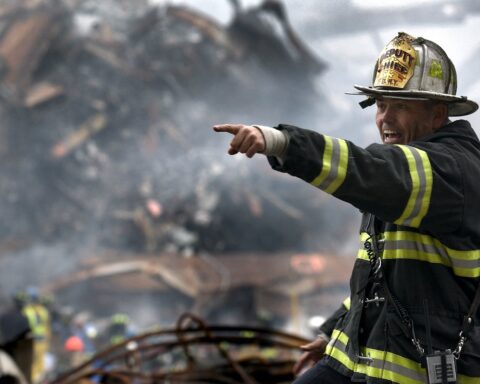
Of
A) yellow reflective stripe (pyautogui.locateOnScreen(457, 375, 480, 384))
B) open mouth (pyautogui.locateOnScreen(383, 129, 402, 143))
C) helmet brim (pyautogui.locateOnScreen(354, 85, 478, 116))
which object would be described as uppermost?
helmet brim (pyautogui.locateOnScreen(354, 85, 478, 116))

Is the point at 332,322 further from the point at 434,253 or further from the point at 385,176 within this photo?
the point at 385,176

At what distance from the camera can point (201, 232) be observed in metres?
13.0

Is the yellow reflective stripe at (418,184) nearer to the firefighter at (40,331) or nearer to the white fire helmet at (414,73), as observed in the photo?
the white fire helmet at (414,73)

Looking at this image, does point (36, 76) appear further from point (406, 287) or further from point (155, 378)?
point (406, 287)

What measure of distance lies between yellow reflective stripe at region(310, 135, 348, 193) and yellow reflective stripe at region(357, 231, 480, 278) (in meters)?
0.31

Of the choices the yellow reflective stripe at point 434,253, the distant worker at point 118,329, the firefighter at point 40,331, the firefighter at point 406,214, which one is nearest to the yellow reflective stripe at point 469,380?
the firefighter at point 406,214

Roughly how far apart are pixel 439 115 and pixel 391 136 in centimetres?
13

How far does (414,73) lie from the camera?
176cm

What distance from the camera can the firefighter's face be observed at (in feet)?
5.81

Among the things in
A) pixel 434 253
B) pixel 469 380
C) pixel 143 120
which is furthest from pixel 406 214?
pixel 143 120

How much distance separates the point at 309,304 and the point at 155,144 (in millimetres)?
4362

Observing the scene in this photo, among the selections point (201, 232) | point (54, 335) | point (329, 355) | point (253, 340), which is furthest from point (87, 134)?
point (329, 355)

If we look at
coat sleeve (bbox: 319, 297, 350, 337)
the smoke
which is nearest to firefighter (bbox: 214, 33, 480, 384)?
coat sleeve (bbox: 319, 297, 350, 337)

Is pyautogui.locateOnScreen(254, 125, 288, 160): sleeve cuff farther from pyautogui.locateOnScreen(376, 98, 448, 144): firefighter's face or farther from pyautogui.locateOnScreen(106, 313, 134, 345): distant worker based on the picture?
pyautogui.locateOnScreen(106, 313, 134, 345): distant worker
